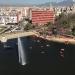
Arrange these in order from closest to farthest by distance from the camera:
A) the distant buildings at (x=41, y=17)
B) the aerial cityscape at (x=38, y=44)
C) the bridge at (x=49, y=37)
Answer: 1. the aerial cityscape at (x=38, y=44)
2. the bridge at (x=49, y=37)
3. the distant buildings at (x=41, y=17)

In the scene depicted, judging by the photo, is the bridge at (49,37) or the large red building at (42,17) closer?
the bridge at (49,37)

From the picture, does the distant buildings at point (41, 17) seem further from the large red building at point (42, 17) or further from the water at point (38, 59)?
the water at point (38, 59)

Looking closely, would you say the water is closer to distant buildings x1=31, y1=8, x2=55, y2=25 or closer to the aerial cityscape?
the aerial cityscape

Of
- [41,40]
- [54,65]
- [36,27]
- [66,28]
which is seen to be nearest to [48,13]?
[36,27]

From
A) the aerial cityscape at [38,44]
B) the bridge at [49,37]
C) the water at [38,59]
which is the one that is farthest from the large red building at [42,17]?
the water at [38,59]

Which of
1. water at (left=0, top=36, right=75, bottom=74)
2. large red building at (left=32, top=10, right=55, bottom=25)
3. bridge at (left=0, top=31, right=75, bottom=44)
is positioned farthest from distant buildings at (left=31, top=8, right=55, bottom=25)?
water at (left=0, top=36, right=75, bottom=74)

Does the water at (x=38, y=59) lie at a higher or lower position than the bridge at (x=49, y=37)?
higher

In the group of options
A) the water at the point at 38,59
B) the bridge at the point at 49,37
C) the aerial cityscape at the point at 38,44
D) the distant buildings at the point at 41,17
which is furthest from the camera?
the distant buildings at the point at 41,17

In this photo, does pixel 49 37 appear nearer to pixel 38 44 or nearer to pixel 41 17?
pixel 38 44

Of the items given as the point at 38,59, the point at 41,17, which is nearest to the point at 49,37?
the point at 41,17

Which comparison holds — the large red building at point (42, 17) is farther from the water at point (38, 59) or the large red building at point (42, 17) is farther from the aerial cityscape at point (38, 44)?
the water at point (38, 59)
